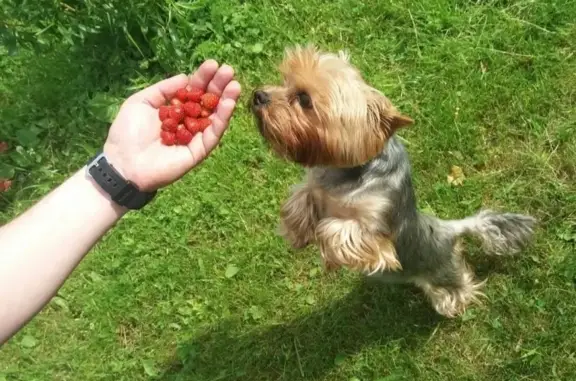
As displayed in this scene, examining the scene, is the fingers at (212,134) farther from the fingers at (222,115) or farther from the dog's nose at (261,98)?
the dog's nose at (261,98)

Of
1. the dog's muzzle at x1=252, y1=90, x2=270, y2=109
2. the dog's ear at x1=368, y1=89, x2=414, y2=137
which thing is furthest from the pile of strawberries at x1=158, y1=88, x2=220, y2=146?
the dog's ear at x1=368, y1=89, x2=414, y2=137

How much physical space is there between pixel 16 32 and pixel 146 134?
2.01 m

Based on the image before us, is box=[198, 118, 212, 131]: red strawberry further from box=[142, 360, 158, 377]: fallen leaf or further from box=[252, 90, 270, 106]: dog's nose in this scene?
box=[142, 360, 158, 377]: fallen leaf

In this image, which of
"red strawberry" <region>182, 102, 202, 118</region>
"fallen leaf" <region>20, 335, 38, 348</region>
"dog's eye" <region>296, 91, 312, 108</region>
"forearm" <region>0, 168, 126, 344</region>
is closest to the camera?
"forearm" <region>0, 168, 126, 344</region>

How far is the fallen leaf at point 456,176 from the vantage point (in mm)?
4777

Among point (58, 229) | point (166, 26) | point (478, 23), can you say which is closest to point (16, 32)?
point (166, 26)

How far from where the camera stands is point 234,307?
4785 mm

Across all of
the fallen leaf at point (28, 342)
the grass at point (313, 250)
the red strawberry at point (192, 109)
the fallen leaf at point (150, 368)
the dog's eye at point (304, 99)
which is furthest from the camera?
the fallen leaf at point (28, 342)

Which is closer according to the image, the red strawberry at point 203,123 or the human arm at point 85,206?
the human arm at point 85,206

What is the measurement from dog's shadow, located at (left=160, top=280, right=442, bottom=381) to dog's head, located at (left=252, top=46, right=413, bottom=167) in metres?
1.66

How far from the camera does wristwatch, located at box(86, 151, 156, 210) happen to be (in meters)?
3.15

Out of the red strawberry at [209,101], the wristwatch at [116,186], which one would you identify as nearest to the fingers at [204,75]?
the red strawberry at [209,101]

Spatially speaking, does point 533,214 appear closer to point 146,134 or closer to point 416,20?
point 416,20

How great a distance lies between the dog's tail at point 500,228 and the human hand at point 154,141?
170 cm
